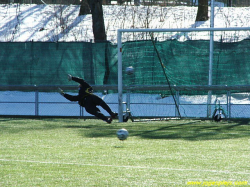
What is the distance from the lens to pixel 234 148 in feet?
34.2

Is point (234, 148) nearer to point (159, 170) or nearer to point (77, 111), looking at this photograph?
point (159, 170)

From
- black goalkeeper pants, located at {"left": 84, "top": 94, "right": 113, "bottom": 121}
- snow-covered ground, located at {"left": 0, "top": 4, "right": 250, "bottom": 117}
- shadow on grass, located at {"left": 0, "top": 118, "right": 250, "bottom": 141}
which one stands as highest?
snow-covered ground, located at {"left": 0, "top": 4, "right": 250, "bottom": 117}

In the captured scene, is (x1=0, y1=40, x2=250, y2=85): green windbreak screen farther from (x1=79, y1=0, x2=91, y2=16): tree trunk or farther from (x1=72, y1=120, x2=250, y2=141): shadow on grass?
(x1=79, y1=0, x2=91, y2=16): tree trunk

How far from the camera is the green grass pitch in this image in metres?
7.41

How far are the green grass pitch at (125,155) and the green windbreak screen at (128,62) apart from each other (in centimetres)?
294

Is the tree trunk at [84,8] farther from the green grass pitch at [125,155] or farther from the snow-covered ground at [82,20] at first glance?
the green grass pitch at [125,155]

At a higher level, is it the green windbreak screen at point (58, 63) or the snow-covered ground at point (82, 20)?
the snow-covered ground at point (82, 20)

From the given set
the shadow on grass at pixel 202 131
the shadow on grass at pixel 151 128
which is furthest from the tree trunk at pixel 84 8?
the shadow on grass at pixel 202 131

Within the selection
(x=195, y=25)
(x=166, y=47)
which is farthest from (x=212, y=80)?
(x=195, y=25)

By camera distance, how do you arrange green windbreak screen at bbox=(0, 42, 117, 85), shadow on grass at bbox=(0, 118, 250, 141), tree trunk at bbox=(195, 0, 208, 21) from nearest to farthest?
shadow on grass at bbox=(0, 118, 250, 141), green windbreak screen at bbox=(0, 42, 117, 85), tree trunk at bbox=(195, 0, 208, 21)

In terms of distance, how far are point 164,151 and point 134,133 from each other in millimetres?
3227

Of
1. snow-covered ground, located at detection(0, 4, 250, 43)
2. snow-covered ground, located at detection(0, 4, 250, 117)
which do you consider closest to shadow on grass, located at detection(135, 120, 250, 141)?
snow-covered ground, located at detection(0, 4, 250, 117)

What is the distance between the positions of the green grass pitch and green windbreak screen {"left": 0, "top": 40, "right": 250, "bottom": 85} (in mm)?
2936

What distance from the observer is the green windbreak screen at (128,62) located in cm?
1739
